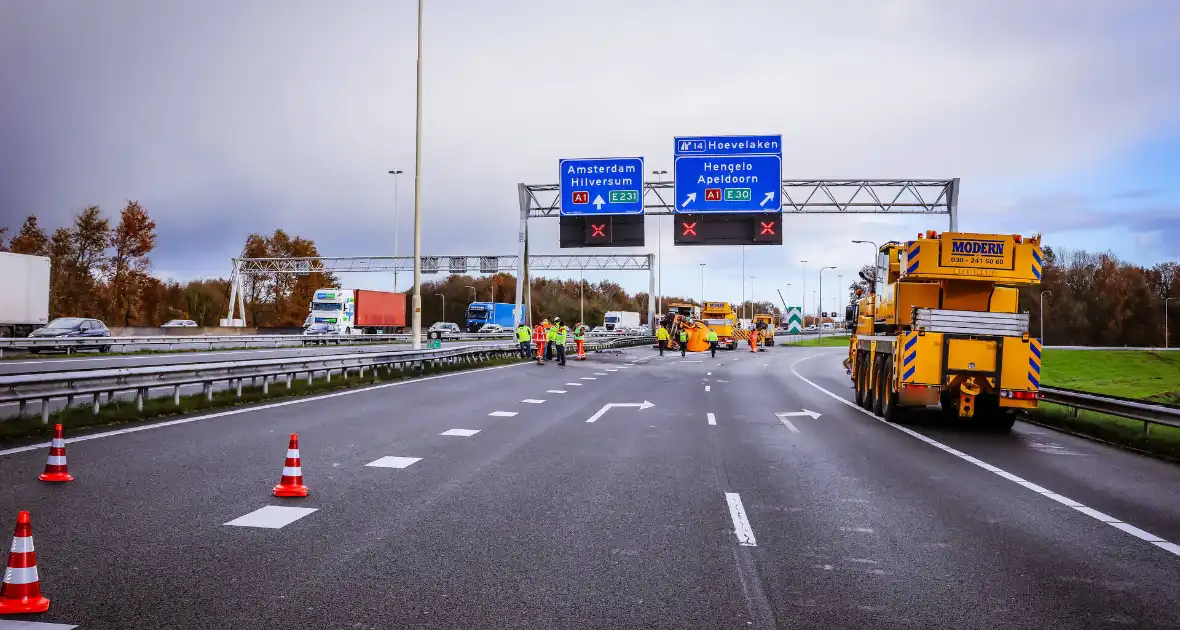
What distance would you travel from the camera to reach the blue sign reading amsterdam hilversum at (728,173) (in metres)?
31.9

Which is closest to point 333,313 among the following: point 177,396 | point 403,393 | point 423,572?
point 403,393

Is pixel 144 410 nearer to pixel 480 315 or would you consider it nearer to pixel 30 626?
pixel 30 626

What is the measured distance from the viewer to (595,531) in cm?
647

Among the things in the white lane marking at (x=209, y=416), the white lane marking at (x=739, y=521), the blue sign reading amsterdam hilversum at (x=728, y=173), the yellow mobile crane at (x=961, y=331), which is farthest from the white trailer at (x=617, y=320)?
the white lane marking at (x=739, y=521)

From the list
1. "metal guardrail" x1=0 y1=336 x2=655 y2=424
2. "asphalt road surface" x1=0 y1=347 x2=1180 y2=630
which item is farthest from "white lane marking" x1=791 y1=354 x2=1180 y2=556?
"metal guardrail" x1=0 y1=336 x2=655 y2=424

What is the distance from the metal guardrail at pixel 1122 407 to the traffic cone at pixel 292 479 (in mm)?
11117

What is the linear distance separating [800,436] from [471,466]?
5.68 m

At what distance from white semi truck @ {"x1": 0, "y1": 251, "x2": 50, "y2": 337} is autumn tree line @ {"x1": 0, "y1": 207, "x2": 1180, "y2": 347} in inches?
823

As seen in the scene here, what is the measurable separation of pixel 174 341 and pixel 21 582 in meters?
34.8

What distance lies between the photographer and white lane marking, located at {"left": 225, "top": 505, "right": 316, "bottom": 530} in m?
6.45

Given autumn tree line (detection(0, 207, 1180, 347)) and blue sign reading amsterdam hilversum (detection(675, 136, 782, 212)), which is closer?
blue sign reading amsterdam hilversum (detection(675, 136, 782, 212))

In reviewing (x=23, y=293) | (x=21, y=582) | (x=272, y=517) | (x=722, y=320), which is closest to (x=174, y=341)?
(x=23, y=293)

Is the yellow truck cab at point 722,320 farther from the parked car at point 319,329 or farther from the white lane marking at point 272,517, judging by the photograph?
the white lane marking at point 272,517

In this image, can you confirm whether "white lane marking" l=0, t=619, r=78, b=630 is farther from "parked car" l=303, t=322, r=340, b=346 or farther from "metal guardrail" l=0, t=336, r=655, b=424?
"parked car" l=303, t=322, r=340, b=346
